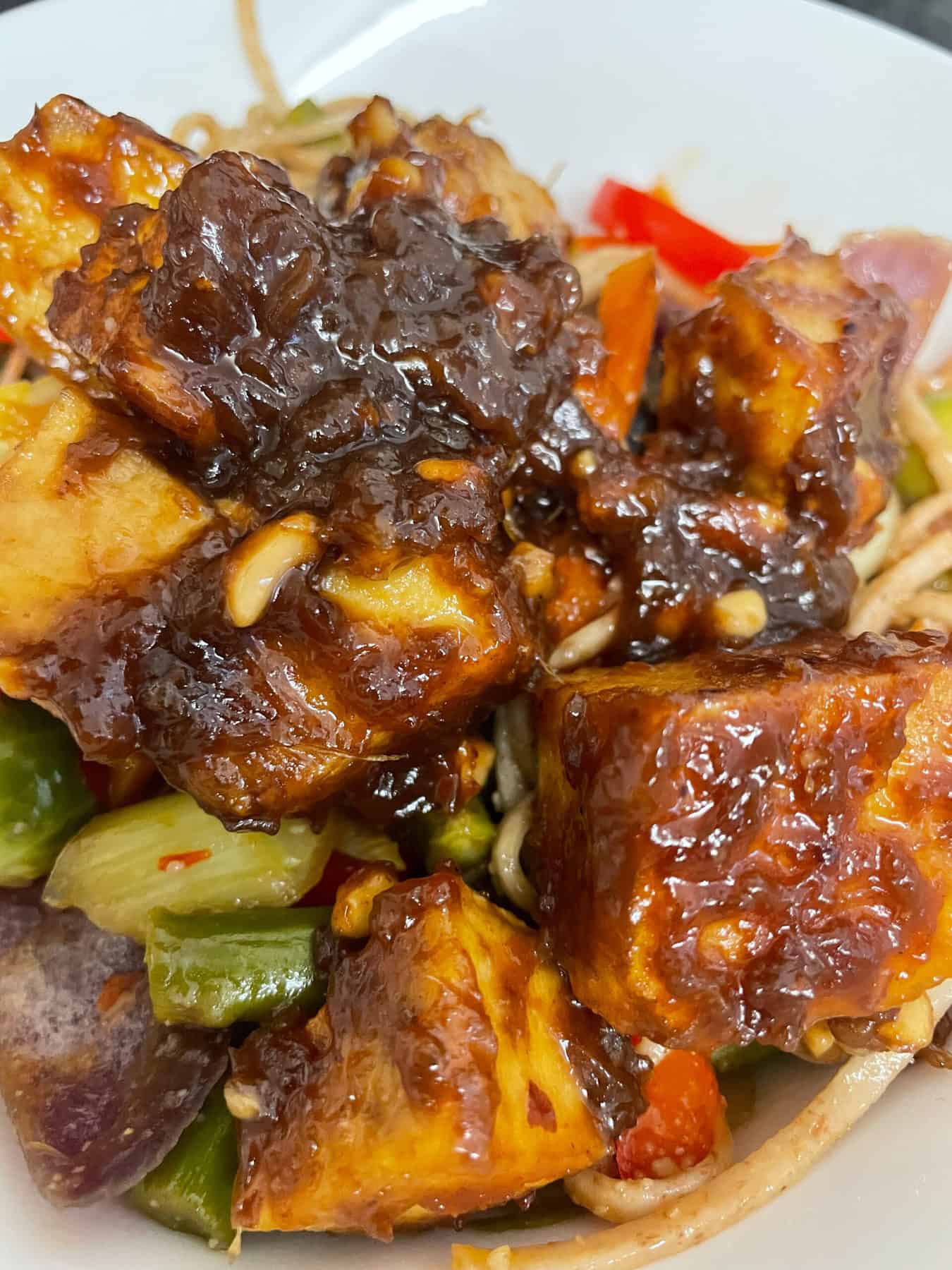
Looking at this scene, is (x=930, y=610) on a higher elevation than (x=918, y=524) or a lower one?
lower

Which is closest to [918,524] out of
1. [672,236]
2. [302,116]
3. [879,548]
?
[879,548]

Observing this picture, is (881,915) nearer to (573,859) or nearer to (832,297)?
(573,859)

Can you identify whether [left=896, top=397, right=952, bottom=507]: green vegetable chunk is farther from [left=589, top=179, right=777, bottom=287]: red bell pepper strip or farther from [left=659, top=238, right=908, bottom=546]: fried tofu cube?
[left=589, top=179, right=777, bottom=287]: red bell pepper strip

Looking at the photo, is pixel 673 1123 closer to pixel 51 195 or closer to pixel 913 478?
pixel 913 478

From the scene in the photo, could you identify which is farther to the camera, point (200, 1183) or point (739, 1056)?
point (739, 1056)

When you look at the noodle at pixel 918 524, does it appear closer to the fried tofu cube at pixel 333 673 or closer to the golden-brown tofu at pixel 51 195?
the fried tofu cube at pixel 333 673

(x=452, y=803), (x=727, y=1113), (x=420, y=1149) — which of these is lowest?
(x=727, y=1113)

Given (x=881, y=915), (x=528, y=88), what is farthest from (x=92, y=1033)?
(x=528, y=88)
